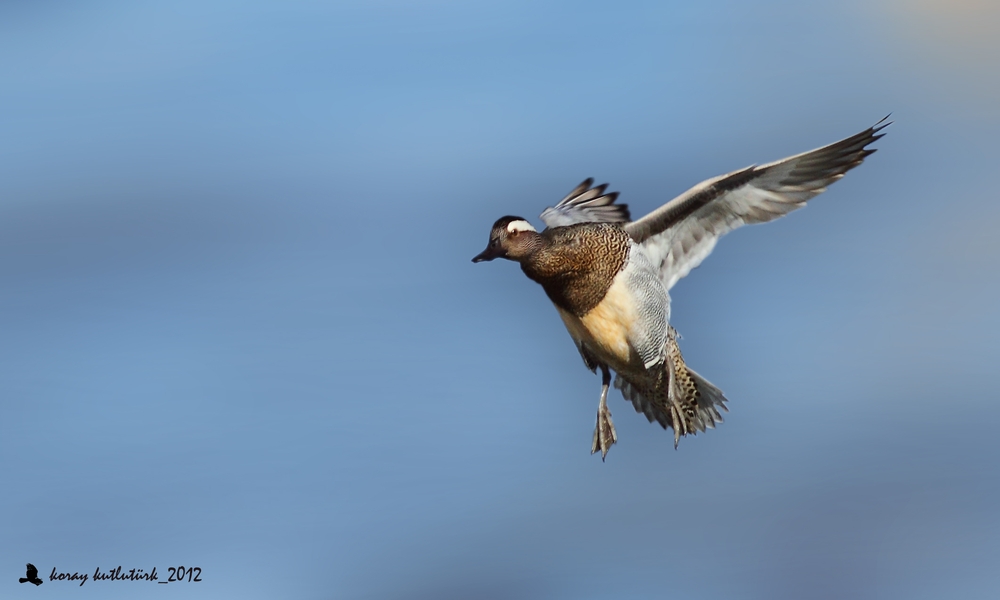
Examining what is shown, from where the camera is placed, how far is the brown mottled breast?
19.5 feet

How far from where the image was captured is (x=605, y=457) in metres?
6.11

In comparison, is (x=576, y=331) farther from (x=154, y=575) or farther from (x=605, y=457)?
(x=154, y=575)

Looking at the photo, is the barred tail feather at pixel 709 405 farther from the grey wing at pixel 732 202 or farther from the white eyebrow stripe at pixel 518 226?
the white eyebrow stripe at pixel 518 226

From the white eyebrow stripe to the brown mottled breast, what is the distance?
0.38 feet

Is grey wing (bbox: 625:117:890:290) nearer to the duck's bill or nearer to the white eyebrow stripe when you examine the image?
the white eyebrow stripe

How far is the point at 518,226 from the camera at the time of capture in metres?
5.83

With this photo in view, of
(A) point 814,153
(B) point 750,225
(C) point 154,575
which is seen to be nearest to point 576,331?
(B) point 750,225

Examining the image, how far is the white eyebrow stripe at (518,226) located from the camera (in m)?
5.81

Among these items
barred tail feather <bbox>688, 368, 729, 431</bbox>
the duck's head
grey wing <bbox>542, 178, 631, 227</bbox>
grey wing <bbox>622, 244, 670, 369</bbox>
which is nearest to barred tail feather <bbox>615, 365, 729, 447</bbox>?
barred tail feather <bbox>688, 368, 729, 431</bbox>

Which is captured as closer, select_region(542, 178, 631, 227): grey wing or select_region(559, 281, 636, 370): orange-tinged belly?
select_region(559, 281, 636, 370): orange-tinged belly

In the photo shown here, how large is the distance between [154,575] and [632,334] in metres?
2.52

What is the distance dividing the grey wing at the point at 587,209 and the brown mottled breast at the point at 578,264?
0.22m

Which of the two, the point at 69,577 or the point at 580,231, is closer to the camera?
the point at 580,231

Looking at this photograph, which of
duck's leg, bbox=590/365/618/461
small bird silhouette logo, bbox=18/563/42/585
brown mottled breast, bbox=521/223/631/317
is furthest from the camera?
small bird silhouette logo, bbox=18/563/42/585
